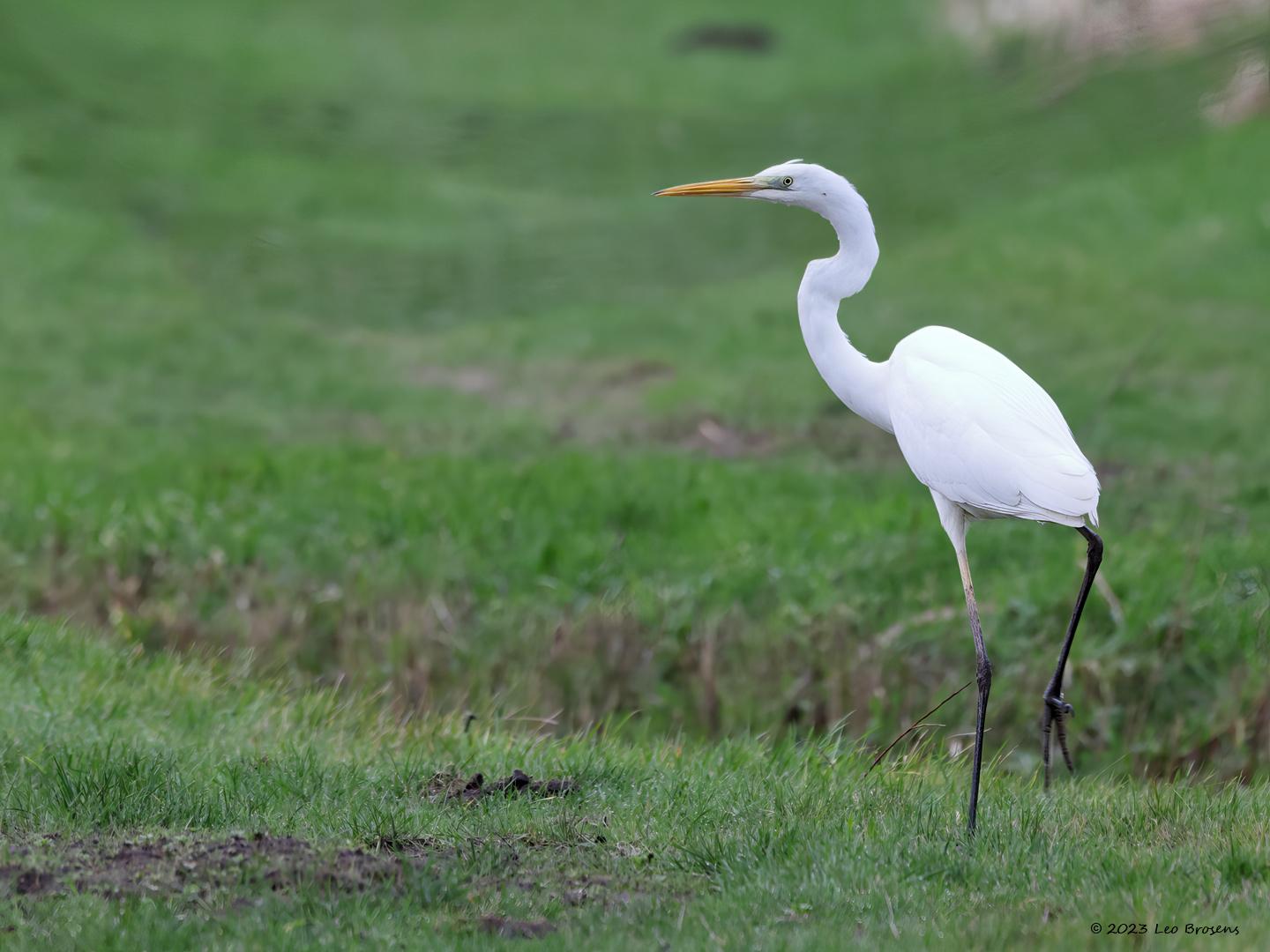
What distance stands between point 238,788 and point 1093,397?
29.4 ft

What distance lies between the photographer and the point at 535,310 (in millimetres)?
16375

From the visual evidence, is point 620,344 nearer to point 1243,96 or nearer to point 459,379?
point 459,379

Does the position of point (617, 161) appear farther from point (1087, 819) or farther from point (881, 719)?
point (1087, 819)

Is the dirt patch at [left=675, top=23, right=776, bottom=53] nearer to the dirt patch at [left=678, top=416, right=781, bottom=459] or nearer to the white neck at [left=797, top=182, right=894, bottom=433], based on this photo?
the dirt patch at [left=678, top=416, right=781, bottom=459]

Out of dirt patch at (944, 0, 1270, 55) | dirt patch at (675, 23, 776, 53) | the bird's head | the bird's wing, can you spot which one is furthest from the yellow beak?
dirt patch at (675, 23, 776, 53)

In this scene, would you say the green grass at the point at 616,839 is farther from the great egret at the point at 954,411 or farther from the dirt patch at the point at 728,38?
the dirt patch at the point at 728,38

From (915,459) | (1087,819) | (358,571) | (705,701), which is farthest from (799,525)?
(1087,819)

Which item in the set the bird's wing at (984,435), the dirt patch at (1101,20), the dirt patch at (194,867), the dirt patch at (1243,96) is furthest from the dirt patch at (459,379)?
the dirt patch at (1101,20)

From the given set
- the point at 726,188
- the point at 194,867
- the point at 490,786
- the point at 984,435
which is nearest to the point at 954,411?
the point at 984,435

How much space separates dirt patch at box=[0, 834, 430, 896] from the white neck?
251 centimetres

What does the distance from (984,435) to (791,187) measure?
1225 mm

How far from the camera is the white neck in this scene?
17.3 feet

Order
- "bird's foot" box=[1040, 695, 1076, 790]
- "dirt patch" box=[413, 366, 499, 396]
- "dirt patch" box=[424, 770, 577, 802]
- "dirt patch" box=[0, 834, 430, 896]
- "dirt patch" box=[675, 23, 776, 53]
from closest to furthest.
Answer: "dirt patch" box=[0, 834, 430, 896], "dirt patch" box=[424, 770, 577, 802], "bird's foot" box=[1040, 695, 1076, 790], "dirt patch" box=[413, 366, 499, 396], "dirt patch" box=[675, 23, 776, 53]

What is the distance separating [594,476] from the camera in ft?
32.2
